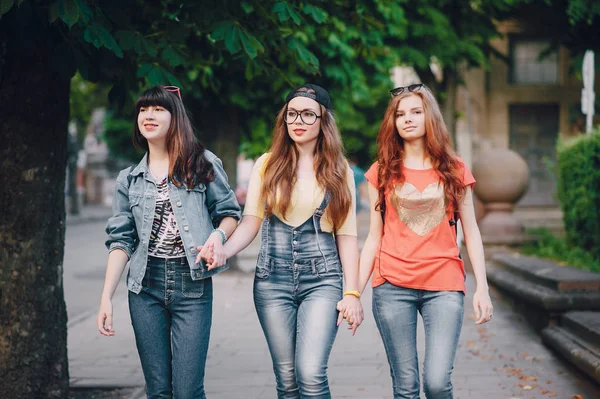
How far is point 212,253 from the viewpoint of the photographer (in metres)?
3.93

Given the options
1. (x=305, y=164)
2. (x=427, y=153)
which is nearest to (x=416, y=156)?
(x=427, y=153)

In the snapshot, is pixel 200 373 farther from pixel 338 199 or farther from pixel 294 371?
pixel 338 199

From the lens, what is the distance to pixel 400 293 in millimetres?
4094

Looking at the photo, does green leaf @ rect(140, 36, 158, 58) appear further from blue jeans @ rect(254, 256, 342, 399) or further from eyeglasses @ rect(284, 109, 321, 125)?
blue jeans @ rect(254, 256, 342, 399)

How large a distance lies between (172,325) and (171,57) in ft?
6.62

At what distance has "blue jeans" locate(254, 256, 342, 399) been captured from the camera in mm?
4012

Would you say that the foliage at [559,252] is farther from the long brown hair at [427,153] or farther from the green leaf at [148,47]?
the green leaf at [148,47]

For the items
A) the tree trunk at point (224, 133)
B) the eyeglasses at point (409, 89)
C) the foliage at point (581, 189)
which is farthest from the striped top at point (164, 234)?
the tree trunk at point (224, 133)

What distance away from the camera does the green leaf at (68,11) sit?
14.4ft

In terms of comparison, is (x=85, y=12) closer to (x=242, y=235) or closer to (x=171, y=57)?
(x=171, y=57)

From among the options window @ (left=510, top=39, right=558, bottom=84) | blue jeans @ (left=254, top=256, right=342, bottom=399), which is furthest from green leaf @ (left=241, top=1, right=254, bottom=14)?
window @ (left=510, top=39, right=558, bottom=84)

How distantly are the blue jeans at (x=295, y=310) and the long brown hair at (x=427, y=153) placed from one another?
48cm

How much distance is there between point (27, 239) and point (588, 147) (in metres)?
6.05

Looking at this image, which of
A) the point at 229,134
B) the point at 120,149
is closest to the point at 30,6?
the point at 229,134
